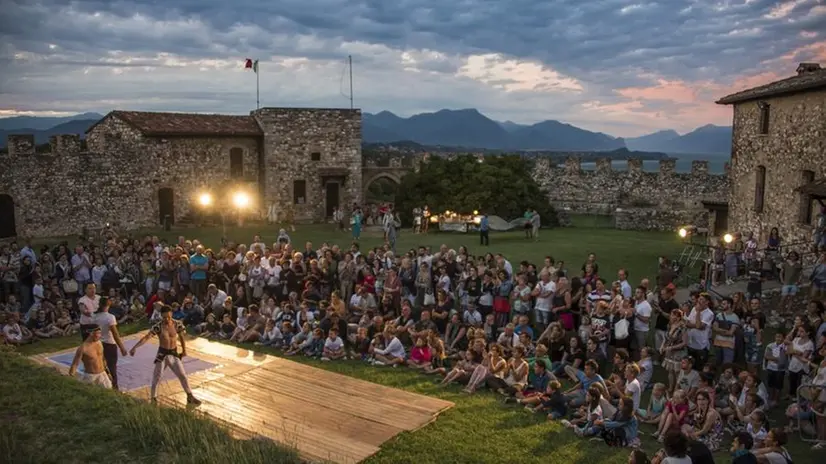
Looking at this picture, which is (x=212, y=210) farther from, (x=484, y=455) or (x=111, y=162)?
(x=484, y=455)

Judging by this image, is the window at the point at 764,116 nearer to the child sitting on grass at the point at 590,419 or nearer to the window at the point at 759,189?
the window at the point at 759,189

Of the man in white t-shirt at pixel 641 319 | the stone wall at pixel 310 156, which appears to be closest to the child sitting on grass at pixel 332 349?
the man in white t-shirt at pixel 641 319

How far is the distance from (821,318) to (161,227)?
2730 cm

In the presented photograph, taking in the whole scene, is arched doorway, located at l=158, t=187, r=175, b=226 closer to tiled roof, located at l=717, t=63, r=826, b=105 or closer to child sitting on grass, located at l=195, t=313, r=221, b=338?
child sitting on grass, located at l=195, t=313, r=221, b=338

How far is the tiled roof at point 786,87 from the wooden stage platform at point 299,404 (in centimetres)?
1406

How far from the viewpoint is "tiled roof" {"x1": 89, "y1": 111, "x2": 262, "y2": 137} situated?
1192 inches

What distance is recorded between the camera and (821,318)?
10.8m

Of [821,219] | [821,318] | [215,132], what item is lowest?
[821,318]

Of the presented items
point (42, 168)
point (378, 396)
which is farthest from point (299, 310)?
point (42, 168)

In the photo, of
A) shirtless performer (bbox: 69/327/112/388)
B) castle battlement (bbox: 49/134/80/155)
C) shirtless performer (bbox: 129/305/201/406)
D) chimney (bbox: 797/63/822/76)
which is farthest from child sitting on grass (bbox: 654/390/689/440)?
castle battlement (bbox: 49/134/80/155)

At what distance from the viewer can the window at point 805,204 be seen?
17.9 meters

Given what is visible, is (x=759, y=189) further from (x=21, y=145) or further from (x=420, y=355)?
(x=21, y=145)

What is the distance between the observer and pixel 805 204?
59.2 feet

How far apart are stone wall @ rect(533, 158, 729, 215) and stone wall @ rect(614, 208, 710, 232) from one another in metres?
0.55
